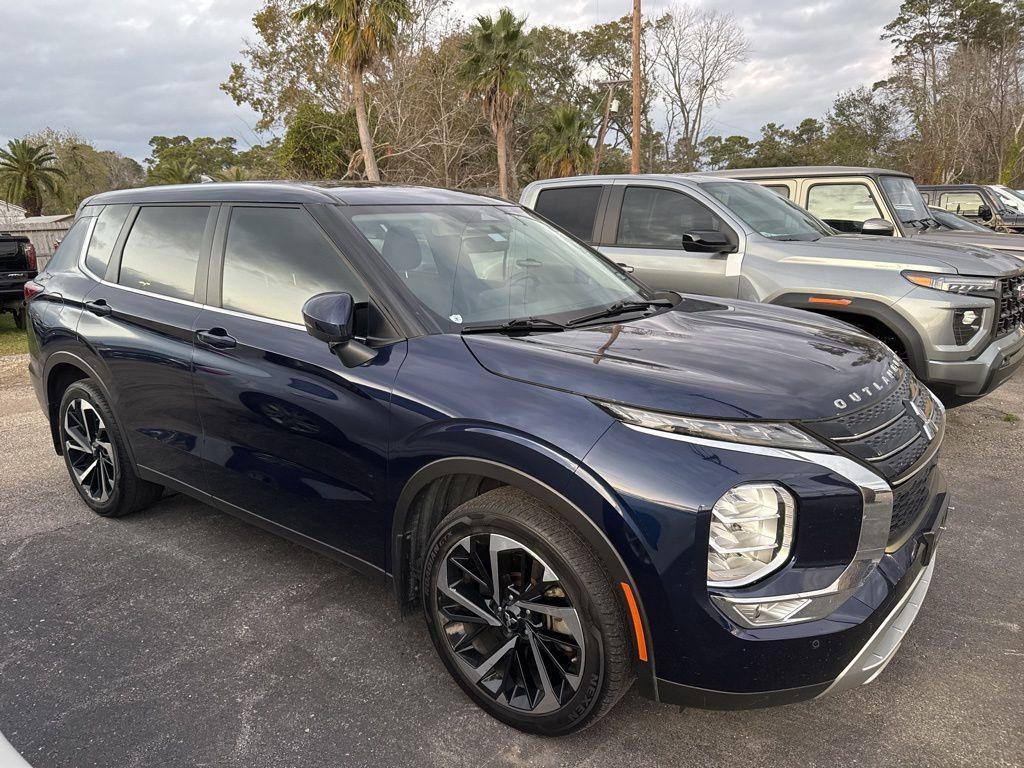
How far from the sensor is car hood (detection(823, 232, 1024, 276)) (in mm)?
4836

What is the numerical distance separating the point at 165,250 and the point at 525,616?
2623mm

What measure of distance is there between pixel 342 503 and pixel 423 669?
710 millimetres

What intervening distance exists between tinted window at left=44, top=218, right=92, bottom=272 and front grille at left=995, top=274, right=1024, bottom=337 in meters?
5.73

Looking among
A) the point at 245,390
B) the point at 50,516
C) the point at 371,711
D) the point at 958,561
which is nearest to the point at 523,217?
the point at 245,390

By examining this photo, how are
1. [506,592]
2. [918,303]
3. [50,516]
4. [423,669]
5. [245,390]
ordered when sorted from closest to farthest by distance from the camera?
[506,592] < [423,669] < [245,390] < [50,516] < [918,303]

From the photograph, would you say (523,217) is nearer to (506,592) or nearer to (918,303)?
(506,592)

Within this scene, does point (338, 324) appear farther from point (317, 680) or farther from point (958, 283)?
point (958, 283)

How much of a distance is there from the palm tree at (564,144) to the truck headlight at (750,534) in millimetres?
28508

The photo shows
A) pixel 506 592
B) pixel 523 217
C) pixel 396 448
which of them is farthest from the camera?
pixel 523 217

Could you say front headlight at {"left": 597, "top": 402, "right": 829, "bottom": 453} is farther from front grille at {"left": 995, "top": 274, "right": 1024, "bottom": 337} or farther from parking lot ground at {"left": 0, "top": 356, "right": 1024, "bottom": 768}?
front grille at {"left": 995, "top": 274, "right": 1024, "bottom": 337}

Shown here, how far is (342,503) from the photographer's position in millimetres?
2795

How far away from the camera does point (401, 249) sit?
2926mm

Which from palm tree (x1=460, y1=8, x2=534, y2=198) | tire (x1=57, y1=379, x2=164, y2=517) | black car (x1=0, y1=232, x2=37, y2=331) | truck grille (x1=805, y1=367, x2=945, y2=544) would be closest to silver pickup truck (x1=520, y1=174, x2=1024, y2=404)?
truck grille (x1=805, y1=367, x2=945, y2=544)

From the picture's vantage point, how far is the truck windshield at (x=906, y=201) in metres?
Answer: 7.67
